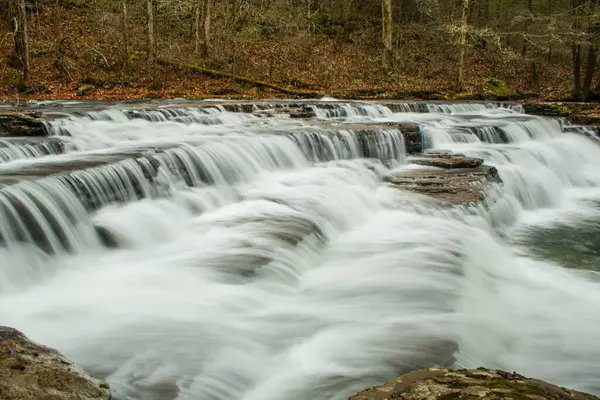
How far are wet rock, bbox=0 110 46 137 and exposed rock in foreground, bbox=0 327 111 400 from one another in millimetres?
7572

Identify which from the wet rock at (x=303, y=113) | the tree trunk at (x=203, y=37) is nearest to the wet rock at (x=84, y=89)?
→ the tree trunk at (x=203, y=37)

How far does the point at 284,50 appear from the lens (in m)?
26.3

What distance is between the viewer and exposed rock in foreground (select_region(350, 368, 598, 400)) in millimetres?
2535

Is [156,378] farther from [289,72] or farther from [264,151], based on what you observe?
[289,72]

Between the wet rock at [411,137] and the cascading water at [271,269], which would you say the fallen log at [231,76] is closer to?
the wet rock at [411,137]

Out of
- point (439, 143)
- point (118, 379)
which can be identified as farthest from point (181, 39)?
point (118, 379)

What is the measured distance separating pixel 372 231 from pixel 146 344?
4148 millimetres

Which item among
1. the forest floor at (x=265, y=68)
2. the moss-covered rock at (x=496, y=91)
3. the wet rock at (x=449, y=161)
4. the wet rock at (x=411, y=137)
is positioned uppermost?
Answer: the forest floor at (x=265, y=68)

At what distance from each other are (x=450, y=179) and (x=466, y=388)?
6.89m

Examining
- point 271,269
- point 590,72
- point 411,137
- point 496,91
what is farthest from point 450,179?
point 496,91

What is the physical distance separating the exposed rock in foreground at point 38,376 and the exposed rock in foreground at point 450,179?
19.8ft

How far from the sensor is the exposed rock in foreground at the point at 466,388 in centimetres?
254

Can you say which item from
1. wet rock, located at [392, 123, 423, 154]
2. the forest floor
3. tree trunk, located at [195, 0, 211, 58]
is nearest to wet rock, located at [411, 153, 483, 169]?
wet rock, located at [392, 123, 423, 154]

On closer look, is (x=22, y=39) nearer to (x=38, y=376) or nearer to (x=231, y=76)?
(x=231, y=76)
